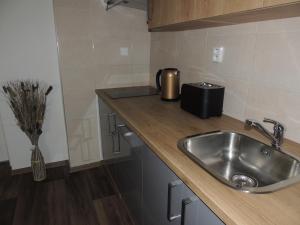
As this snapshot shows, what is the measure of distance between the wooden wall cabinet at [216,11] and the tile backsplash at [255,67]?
85mm

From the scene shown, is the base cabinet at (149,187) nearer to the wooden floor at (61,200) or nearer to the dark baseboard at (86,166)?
the wooden floor at (61,200)

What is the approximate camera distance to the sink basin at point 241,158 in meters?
0.95

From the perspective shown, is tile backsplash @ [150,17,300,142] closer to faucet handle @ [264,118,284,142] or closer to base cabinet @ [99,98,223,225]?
faucet handle @ [264,118,284,142]

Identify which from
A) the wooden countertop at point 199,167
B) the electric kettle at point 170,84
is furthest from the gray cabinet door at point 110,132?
→ the electric kettle at point 170,84

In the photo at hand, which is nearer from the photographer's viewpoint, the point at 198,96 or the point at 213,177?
the point at 213,177

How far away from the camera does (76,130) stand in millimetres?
2209

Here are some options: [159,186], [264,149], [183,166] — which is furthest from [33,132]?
[264,149]

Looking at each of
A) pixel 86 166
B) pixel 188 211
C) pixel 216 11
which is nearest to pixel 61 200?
pixel 86 166

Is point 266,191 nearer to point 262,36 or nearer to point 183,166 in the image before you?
point 183,166

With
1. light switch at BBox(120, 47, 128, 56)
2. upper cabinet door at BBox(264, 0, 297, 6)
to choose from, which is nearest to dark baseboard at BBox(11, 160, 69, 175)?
light switch at BBox(120, 47, 128, 56)

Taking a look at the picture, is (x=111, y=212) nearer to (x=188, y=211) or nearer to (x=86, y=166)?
(x=86, y=166)

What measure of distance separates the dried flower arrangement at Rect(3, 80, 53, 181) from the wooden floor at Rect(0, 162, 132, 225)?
0.57ft

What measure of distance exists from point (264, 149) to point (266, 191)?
38 cm

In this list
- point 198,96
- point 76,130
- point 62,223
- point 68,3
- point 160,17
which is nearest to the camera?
point 198,96
